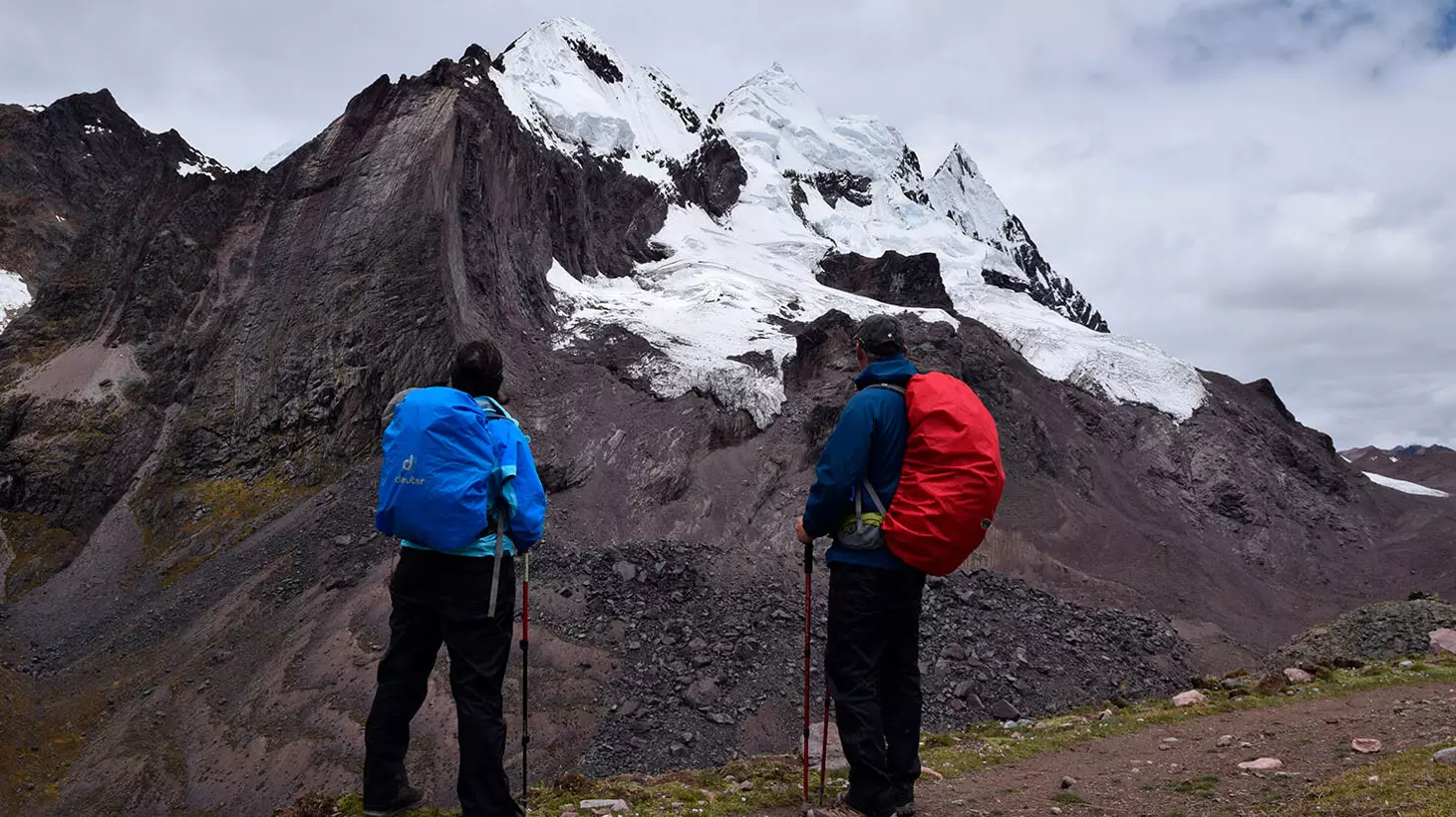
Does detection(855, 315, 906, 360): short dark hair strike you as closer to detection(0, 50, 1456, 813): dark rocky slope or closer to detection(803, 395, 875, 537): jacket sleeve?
detection(803, 395, 875, 537): jacket sleeve

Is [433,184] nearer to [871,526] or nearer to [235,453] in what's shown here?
[235,453]

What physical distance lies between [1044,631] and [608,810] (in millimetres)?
18481

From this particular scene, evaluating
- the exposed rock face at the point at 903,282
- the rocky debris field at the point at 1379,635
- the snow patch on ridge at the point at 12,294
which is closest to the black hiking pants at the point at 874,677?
the rocky debris field at the point at 1379,635

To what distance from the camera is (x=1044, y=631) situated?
71.6 ft

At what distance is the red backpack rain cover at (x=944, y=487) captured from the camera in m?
5.14

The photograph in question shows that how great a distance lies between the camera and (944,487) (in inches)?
203

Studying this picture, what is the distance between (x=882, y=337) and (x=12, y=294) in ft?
197

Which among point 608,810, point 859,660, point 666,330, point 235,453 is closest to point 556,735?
point 608,810

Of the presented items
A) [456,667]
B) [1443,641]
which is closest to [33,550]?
[456,667]

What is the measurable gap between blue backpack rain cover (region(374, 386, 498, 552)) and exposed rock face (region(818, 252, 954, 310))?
176 ft

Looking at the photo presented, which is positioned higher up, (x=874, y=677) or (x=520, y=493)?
(x=520, y=493)

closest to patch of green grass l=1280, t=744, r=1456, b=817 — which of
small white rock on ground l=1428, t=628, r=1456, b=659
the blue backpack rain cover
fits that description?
the blue backpack rain cover

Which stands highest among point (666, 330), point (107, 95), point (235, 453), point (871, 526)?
point (107, 95)

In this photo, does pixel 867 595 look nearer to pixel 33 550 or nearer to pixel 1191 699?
pixel 1191 699
